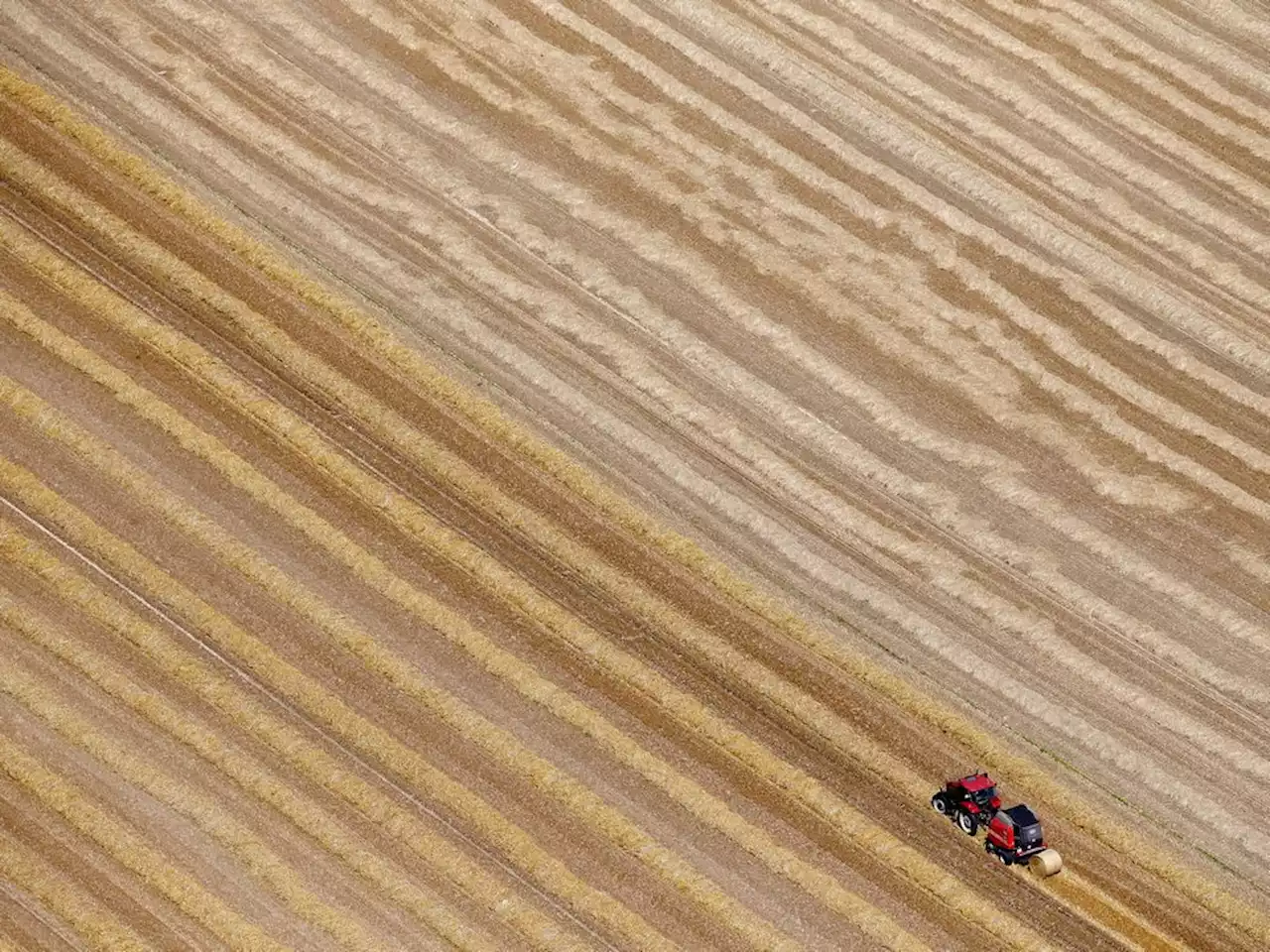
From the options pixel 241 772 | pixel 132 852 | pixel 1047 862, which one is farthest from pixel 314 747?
pixel 1047 862

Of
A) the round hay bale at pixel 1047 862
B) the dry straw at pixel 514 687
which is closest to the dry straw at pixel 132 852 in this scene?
the dry straw at pixel 514 687

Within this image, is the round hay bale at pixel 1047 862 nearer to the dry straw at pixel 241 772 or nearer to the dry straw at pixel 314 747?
the dry straw at pixel 314 747

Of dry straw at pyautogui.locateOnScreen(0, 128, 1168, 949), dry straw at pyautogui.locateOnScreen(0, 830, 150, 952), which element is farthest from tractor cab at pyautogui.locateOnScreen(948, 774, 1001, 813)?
dry straw at pyautogui.locateOnScreen(0, 830, 150, 952)

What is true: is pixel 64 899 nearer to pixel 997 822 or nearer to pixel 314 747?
pixel 314 747

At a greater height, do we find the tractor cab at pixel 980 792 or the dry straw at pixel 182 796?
the tractor cab at pixel 980 792

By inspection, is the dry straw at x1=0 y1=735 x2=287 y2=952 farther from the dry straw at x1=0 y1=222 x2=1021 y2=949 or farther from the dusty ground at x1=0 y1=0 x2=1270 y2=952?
the dry straw at x1=0 y1=222 x2=1021 y2=949
